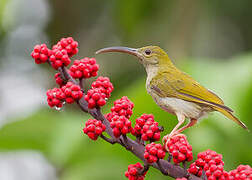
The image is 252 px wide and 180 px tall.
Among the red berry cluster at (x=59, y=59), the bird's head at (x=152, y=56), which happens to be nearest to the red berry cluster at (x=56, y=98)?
the red berry cluster at (x=59, y=59)

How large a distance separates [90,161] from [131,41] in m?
4.42

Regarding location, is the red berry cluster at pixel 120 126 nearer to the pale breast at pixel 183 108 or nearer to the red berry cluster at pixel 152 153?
the red berry cluster at pixel 152 153

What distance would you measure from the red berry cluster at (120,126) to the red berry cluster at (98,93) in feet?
0.41

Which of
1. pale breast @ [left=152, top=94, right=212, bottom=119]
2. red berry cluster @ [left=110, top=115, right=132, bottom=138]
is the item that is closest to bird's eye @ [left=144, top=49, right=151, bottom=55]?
pale breast @ [left=152, top=94, right=212, bottom=119]

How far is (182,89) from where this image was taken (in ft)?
12.0

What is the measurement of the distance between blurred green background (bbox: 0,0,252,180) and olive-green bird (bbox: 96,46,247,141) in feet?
0.89

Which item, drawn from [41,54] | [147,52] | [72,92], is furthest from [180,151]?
[147,52]

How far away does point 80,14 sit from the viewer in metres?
8.74

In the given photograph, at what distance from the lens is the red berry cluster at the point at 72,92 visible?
2379 mm

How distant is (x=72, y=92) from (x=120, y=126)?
0.33 metres

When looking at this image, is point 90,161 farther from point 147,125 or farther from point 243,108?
point 147,125

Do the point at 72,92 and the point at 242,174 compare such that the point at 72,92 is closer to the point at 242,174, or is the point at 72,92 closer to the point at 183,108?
the point at 242,174

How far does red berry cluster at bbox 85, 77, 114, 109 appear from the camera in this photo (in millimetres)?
2414

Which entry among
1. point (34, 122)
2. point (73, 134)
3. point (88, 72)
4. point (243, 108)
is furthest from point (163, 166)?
point (34, 122)
